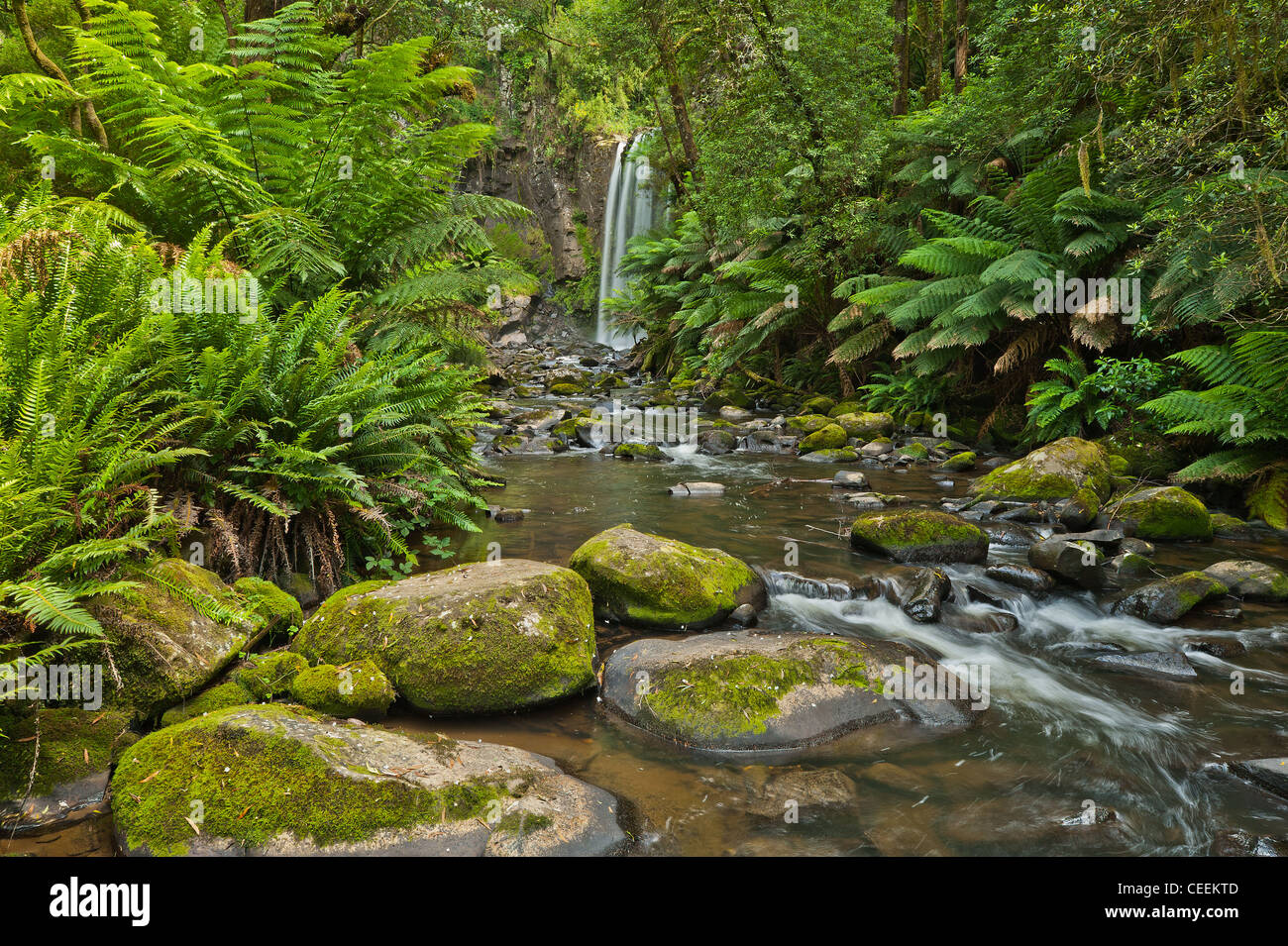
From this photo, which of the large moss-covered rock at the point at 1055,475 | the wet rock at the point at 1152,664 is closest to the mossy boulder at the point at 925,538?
the wet rock at the point at 1152,664

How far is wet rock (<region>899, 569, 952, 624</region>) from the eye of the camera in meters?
4.03

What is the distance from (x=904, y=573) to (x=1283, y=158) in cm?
424

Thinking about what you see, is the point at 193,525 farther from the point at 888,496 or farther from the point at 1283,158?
the point at 1283,158

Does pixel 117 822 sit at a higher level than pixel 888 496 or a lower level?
lower

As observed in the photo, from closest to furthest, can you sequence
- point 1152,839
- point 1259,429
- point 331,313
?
point 1152,839, point 331,313, point 1259,429

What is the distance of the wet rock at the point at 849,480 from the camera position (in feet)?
22.9

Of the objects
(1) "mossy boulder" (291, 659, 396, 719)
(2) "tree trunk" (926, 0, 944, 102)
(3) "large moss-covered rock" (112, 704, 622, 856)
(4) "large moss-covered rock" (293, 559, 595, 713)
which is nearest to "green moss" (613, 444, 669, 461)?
(4) "large moss-covered rock" (293, 559, 595, 713)

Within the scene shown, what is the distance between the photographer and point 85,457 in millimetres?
2777

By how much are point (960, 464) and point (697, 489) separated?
3.12 meters

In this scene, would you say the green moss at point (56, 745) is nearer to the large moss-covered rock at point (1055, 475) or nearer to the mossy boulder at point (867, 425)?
the large moss-covered rock at point (1055, 475)

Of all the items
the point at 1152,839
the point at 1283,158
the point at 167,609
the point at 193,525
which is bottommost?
the point at 1152,839

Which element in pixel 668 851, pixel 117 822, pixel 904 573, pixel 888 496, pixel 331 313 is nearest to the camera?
pixel 117 822

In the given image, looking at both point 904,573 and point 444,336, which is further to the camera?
point 444,336

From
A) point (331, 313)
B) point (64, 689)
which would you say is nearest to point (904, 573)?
point (331, 313)
